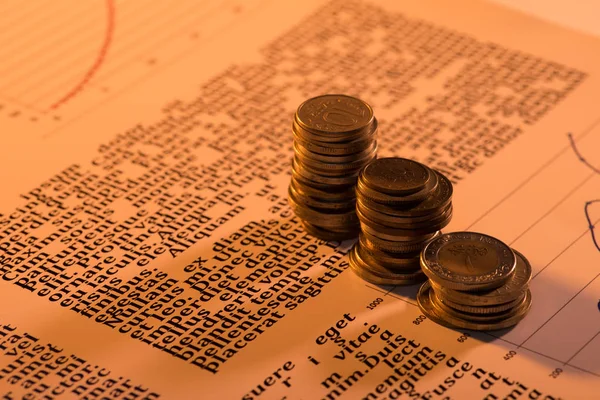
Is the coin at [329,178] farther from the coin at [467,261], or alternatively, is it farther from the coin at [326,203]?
the coin at [467,261]

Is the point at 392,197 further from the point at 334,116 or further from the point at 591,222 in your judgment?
the point at 591,222

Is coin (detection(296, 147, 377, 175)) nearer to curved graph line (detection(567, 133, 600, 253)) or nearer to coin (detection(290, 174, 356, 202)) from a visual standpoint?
coin (detection(290, 174, 356, 202))

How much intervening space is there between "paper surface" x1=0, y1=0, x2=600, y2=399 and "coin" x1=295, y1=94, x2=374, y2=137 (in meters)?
0.15

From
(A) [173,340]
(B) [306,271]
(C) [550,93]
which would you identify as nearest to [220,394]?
(A) [173,340]

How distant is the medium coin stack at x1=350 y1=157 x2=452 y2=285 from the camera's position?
111cm

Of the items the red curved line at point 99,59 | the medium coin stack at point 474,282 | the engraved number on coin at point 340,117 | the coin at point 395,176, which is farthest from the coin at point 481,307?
the red curved line at point 99,59

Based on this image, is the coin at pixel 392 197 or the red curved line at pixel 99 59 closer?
the coin at pixel 392 197

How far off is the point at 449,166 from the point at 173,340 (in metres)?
0.48

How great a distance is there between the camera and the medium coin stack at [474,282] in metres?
1.07

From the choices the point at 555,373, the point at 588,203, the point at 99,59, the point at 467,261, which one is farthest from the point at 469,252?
the point at 99,59

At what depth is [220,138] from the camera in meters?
1.47

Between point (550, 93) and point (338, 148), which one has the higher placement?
point (338, 148)

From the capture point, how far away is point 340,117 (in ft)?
3.92

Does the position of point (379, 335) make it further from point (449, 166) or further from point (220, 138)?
point (220, 138)
